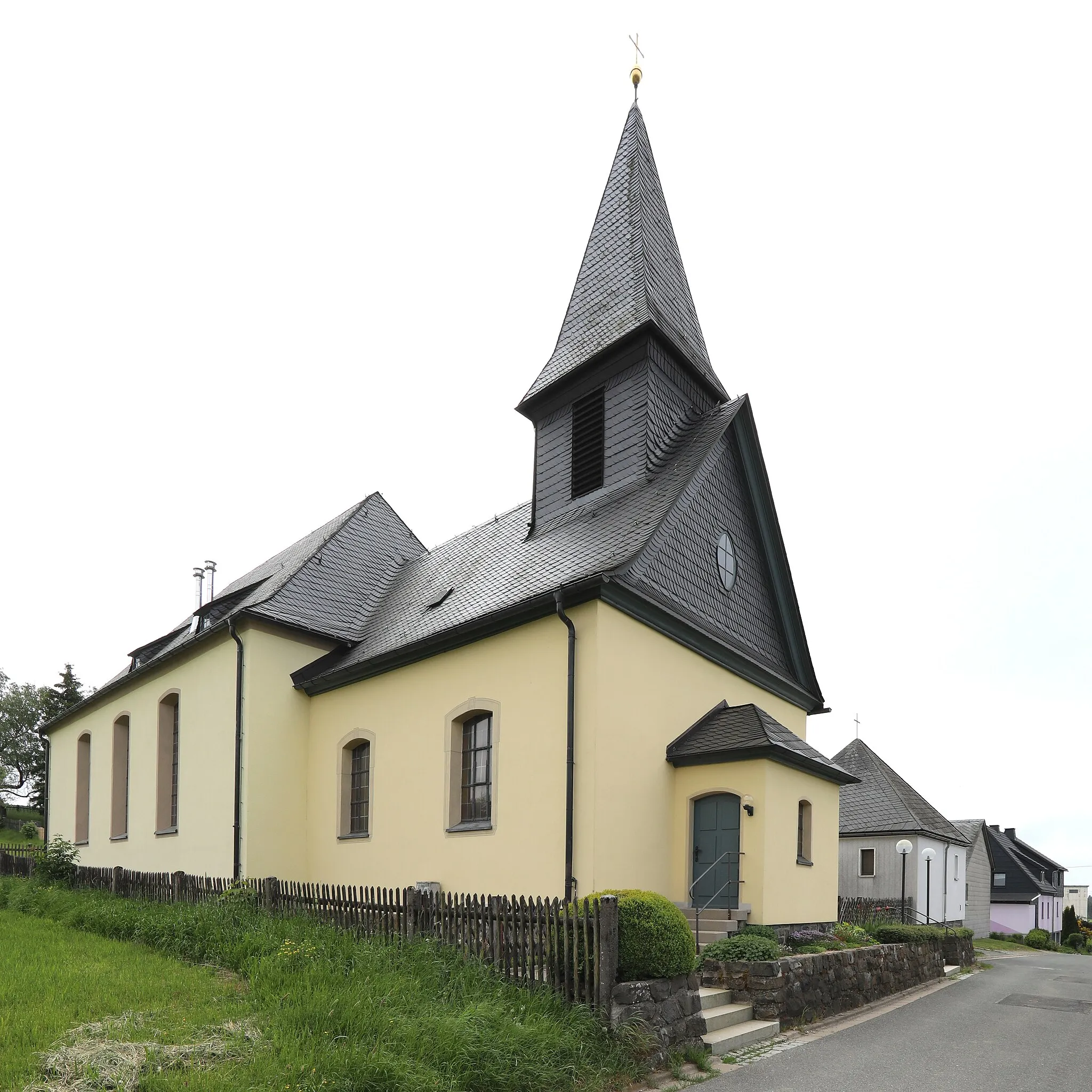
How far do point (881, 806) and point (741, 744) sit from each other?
20.3 m

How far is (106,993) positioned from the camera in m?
7.78

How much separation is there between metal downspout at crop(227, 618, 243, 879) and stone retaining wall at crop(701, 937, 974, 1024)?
28.5ft

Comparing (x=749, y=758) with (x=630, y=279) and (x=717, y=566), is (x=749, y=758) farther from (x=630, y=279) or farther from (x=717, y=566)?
(x=630, y=279)

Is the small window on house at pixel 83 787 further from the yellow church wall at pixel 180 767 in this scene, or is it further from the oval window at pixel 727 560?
the oval window at pixel 727 560

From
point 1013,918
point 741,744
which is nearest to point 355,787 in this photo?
point 741,744

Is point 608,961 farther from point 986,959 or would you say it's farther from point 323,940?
point 986,959

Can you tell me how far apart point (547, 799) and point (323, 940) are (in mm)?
3372

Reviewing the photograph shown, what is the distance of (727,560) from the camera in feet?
50.2

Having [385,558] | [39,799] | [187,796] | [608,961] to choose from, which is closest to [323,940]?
[608,961]

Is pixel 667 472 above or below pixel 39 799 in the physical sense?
above

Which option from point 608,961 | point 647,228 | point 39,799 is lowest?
point 39,799

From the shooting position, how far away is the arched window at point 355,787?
50.4 ft

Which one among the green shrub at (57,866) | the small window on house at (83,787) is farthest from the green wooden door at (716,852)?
the small window on house at (83,787)

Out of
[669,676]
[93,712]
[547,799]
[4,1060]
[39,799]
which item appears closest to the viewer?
[4,1060]
